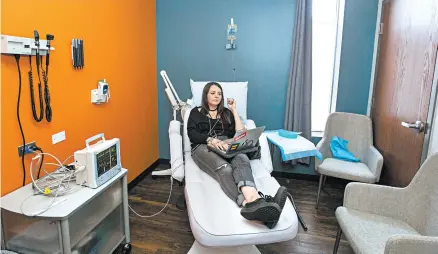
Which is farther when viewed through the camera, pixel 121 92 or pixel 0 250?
pixel 121 92

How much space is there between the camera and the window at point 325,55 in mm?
3066

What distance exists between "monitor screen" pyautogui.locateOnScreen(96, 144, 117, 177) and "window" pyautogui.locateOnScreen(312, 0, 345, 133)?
7.28 ft

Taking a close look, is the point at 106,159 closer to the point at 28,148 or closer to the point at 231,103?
the point at 28,148

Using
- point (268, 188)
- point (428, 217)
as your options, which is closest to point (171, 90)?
point (268, 188)

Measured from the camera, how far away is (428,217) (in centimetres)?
162

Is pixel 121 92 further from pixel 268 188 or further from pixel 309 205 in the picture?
pixel 309 205

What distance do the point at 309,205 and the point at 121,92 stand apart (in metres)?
2.03

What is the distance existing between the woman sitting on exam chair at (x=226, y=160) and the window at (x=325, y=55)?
3.51ft

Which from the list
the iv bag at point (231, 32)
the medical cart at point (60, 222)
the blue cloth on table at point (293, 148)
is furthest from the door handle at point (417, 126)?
the medical cart at point (60, 222)

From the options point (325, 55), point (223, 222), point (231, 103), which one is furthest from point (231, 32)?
point (223, 222)

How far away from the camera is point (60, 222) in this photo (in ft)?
4.69

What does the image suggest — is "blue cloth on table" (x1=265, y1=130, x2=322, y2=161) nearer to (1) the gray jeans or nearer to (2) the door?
(1) the gray jeans

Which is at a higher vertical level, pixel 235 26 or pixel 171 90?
pixel 235 26

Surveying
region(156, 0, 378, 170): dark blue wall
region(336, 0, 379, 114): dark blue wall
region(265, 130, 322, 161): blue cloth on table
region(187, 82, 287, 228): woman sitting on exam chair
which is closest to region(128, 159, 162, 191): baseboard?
region(156, 0, 378, 170): dark blue wall
